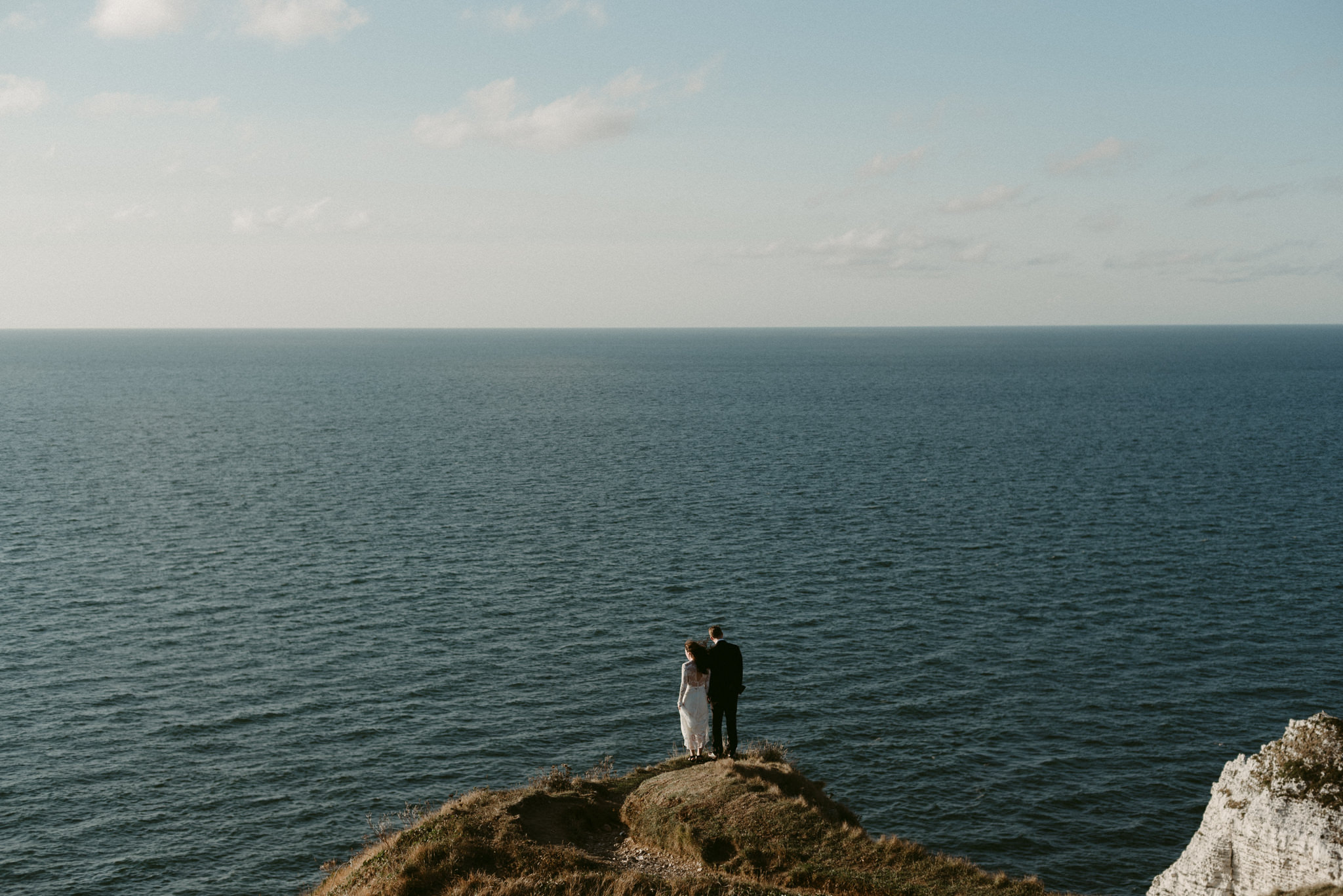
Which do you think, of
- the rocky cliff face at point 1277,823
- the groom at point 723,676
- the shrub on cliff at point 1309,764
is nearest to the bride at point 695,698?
the groom at point 723,676

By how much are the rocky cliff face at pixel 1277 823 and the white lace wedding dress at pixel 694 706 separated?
33.5 ft

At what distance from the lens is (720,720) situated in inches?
861

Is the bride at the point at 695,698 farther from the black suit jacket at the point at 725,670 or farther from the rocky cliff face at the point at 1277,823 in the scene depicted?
the rocky cliff face at the point at 1277,823

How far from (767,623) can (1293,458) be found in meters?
73.9

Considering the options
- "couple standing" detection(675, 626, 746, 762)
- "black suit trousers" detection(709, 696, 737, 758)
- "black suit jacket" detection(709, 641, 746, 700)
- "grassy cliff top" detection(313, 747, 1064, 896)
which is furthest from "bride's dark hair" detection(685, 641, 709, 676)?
"grassy cliff top" detection(313, 747, 1064, 896)

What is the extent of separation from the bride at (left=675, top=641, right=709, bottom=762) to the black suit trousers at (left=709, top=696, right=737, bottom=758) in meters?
0.24

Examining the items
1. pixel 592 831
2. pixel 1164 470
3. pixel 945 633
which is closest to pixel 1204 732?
pixel 945 633

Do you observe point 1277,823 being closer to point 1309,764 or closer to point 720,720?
point 1309,764

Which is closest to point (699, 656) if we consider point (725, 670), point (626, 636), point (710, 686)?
point (725, 670)

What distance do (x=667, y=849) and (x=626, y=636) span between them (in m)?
29.5

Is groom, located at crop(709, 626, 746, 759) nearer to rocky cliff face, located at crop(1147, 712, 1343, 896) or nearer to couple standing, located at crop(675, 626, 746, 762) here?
couple standing, located at crop(675, 626, 746, 762)

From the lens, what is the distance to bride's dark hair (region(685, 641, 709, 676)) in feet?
70.8

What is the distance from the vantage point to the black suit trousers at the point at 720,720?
22141mm

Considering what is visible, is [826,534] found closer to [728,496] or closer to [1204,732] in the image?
[728,496]
